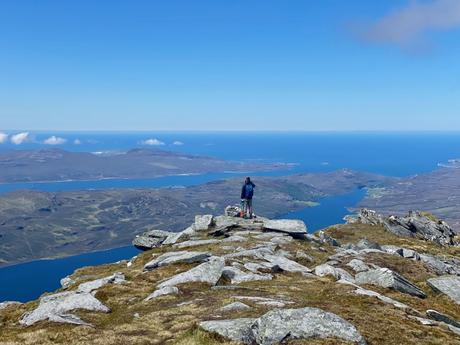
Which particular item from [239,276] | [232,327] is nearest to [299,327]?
[232,327]

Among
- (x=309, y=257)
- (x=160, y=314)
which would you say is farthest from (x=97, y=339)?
(x=309, y=257)

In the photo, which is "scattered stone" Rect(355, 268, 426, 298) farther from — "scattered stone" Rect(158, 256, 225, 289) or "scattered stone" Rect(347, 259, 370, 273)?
"scattered stone" Rect(158, 256, 225, 289)

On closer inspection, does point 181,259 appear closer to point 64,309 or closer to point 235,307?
point 64,309

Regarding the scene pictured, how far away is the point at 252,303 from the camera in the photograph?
25.9 meters

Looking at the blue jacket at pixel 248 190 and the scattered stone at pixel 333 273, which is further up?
the blue jacket at pixel 248 190

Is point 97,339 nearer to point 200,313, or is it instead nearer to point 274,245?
point 200,313

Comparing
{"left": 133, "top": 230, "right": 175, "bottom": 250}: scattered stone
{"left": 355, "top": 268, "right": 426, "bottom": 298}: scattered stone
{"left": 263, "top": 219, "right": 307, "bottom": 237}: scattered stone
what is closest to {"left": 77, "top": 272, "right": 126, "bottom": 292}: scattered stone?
{"left": 355, "top": 268, "right": 426, "bottom": 298}: scattered stone

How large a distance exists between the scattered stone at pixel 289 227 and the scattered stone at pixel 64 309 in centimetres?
3227


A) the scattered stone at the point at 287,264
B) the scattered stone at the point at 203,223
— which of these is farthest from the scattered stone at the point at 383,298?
the scattered stone at the point at 203,223

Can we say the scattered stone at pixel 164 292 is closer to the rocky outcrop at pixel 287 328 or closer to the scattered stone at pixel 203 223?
the rocky outcrop at pixel 287 328

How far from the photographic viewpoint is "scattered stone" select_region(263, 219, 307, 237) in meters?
56.7

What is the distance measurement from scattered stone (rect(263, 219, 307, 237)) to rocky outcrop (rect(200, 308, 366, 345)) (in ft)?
118

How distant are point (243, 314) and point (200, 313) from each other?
2.73 metres

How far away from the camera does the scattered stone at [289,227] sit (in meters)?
56.7
